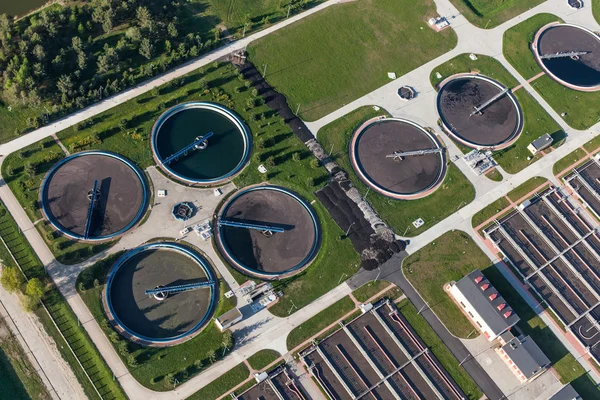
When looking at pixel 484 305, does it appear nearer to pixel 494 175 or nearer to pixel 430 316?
pixel 430 316

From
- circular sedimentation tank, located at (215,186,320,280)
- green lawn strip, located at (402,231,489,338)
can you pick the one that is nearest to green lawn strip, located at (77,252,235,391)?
circular sedimentation tank, located at (215,186,320,280)

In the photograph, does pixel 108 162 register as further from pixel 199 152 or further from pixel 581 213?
pixel 581 213

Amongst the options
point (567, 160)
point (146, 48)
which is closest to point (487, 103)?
point (567, 160)

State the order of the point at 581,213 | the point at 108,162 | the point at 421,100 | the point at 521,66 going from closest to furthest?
1. the point at 108,162
2. the point at 581,213
3. the point at 421,100
4. the point at 521,66

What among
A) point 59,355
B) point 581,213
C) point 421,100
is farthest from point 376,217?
point 59,355

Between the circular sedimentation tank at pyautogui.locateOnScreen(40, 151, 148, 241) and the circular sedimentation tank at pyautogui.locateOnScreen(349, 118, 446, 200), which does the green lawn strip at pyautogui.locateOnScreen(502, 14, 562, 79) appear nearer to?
the circular sedimentation tank at pyautogui.locateOnScreen(349, 118, 446, 200)

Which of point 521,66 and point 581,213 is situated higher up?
point 521,66
